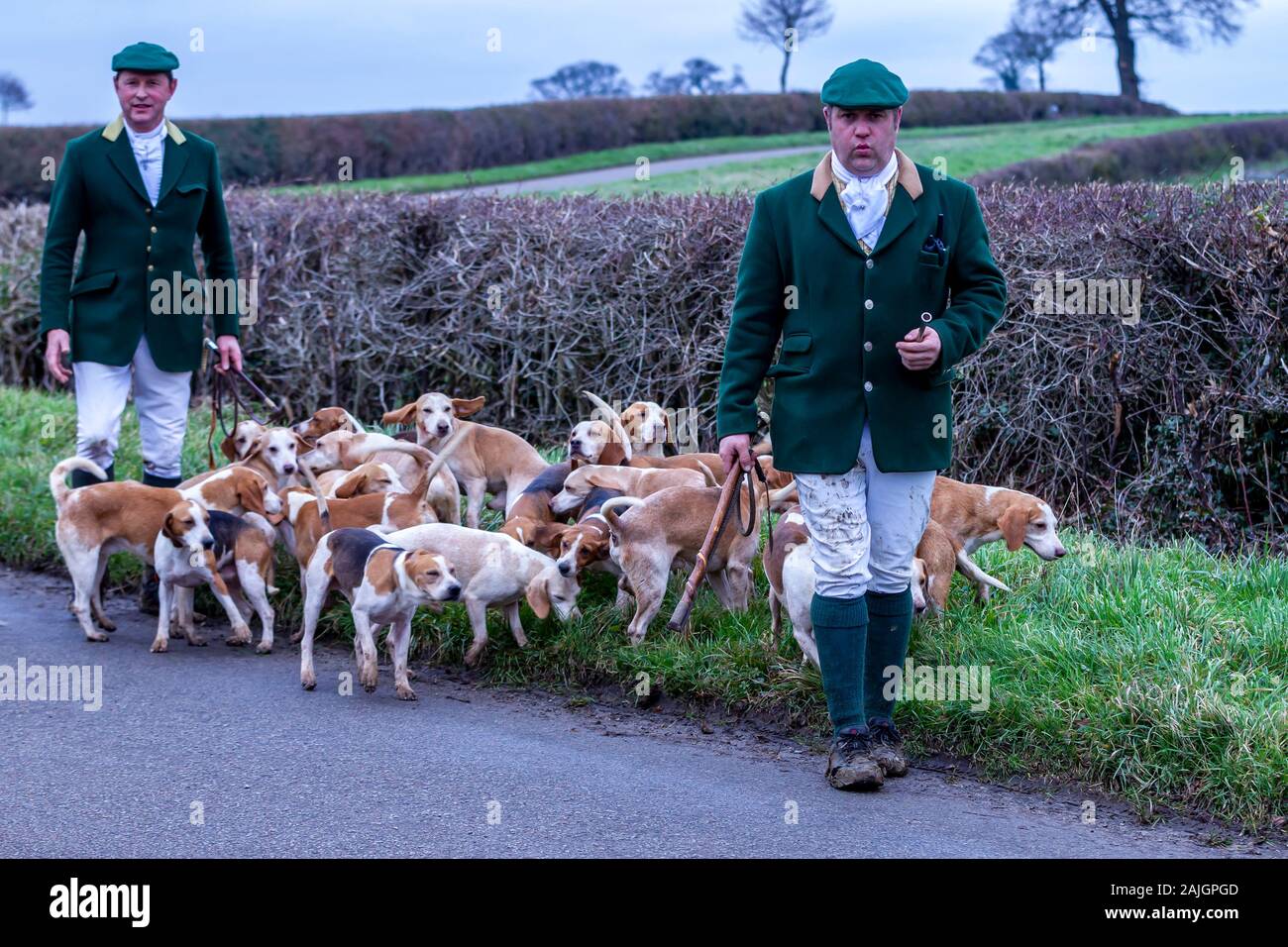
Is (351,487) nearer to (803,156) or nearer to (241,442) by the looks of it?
(241,442)

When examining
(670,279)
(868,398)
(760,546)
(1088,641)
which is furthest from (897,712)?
(670,279)

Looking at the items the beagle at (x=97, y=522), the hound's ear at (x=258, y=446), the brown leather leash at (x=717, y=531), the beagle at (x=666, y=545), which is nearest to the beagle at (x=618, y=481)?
the beagle at (x=666, y=545)

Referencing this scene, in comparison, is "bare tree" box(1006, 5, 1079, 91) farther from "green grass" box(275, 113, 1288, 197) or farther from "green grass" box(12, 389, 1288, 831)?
"green grass" box(12, 389, 1288, 831)

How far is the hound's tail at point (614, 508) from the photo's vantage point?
6.50 m

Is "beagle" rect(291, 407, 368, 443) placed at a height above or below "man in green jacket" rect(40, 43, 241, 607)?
below

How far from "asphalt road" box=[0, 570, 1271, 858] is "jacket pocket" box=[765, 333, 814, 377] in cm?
142

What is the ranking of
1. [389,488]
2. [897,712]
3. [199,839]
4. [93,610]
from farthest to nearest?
[389,488] < [93,610] < [897,712] < [199,839]

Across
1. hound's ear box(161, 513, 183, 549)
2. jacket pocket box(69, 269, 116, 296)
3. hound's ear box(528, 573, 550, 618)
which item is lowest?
hound's ear box(528, 573, 550, 618)

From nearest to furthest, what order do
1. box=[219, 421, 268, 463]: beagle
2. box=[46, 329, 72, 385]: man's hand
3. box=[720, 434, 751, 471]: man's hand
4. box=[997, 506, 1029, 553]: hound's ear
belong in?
box=[720, 434, 751, 471]: man's hand, box=[997, 506, 1029, 553]: hound's ear, box=[46, 329, 72, 385]: man's hand, box=[219, 421, 268, 463]: beagle

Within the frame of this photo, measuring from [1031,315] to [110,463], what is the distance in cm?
521

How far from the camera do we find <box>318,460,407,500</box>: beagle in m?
7.80

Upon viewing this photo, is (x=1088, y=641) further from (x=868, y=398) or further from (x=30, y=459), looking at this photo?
(x=30, y=459)

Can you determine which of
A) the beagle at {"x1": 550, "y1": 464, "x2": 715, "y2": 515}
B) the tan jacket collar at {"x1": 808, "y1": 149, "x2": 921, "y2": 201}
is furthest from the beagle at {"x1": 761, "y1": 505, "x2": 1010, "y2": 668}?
the tan jacket collar at {"x1": 808, "y1": 149, "x2": 921, "y2": 201}
